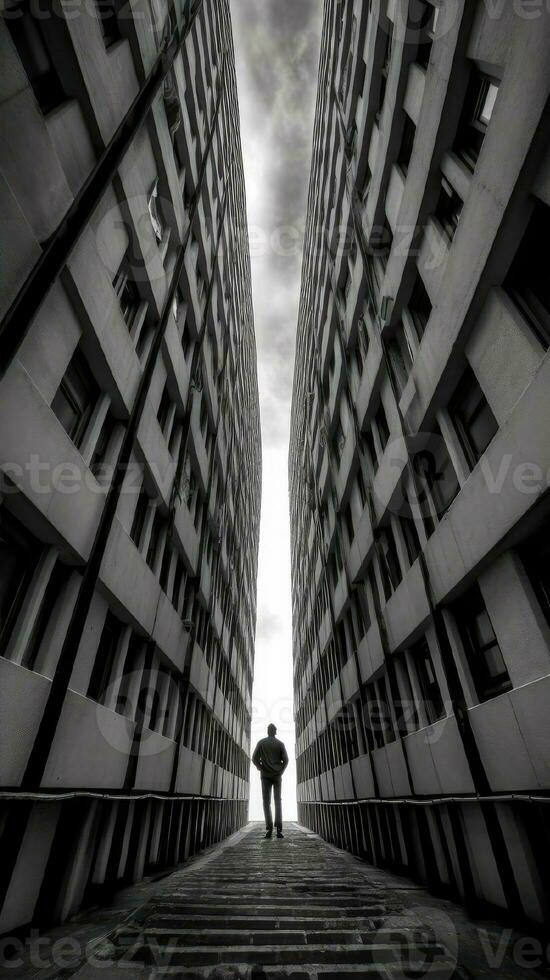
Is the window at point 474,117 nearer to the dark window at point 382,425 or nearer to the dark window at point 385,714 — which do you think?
the dark window at point 382,425

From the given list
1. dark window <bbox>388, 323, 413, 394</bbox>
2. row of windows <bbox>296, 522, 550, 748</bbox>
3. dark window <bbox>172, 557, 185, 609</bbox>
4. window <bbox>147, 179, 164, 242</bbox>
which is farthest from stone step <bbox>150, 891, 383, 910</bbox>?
window <bbox>147, 179, 164, 242</bbox>

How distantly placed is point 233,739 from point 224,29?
1297 inches

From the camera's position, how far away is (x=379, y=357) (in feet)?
35.2

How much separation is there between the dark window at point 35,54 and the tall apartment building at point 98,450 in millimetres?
24

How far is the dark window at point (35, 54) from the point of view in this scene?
511 centimetres

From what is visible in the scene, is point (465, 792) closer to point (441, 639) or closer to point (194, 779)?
point (441, 639)

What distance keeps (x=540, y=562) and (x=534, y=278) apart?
354 centimetres

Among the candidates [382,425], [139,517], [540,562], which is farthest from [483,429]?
[139,517]

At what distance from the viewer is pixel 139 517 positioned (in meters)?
9.30

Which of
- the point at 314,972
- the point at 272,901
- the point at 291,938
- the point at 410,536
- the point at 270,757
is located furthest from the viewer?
the point at 270,757

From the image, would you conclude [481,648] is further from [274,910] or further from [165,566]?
[165,566]

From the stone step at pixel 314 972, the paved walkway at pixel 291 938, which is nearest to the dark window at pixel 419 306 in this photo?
the paved walkway at pixel 291 938

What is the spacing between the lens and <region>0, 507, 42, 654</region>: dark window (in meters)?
4.76

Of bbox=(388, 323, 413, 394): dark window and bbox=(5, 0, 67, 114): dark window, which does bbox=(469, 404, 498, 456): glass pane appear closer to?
bbox=(388, 323, 413, 394): dark window
